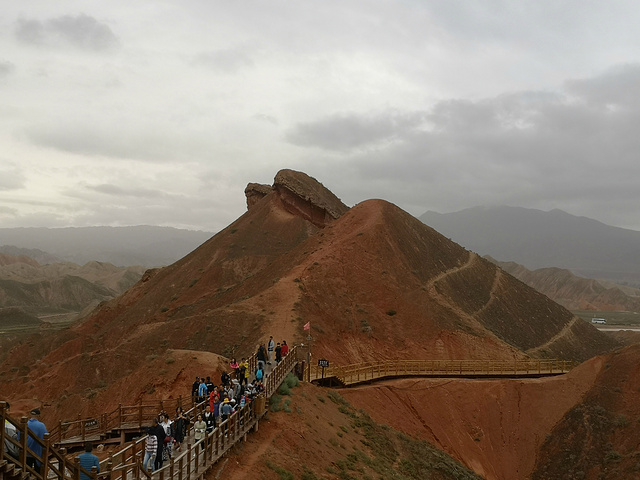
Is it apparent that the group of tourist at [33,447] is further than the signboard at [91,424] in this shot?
No

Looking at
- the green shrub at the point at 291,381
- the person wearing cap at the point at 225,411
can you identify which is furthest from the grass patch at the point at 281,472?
the green shrub at the point at 291,381

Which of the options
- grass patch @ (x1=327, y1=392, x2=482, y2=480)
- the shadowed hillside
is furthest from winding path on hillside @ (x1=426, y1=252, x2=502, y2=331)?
grass patch @ (x1=327, y1=392, x2=482, y2=480)

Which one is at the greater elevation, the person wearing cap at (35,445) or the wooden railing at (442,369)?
the person wearing cap at (35,445)

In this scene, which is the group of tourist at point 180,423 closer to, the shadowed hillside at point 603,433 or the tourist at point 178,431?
the tourist at point 178,431

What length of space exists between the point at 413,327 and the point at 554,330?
2118 cm

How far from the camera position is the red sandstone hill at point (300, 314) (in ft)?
139

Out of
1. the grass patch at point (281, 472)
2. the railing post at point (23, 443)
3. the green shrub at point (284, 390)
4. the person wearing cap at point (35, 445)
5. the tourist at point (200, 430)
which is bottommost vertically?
the grass patch at point (281, 472)

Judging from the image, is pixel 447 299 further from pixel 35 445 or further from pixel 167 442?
pixel 35 445

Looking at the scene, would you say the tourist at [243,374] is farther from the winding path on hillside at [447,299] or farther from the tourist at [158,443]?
the winding path on hillside at [447,299]

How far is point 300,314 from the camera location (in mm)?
45344

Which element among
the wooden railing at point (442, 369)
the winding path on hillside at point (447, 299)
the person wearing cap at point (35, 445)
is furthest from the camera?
the winding path on hillside at point (447, 299)

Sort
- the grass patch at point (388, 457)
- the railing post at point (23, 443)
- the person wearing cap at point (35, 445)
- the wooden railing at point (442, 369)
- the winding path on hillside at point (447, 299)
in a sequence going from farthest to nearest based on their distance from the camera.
Answer: 1. the winding path on hillside at point (447, 299)
2. the wooden railing at point (442, 369)
3. the grass patch at point (388, 457)
4. the person wearing cap at point (35, 445)
5. the railing post at point (23, 443)

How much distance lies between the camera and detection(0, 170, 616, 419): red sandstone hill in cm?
4241

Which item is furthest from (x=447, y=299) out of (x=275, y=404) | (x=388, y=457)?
(x=275, y=404)
